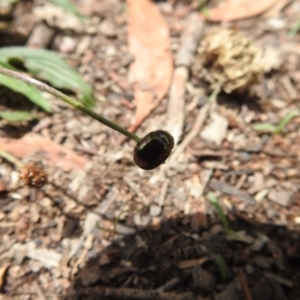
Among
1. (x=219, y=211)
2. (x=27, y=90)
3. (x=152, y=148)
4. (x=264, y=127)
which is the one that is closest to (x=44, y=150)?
(x=27, y=90)

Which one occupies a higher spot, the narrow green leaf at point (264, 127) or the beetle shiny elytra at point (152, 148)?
the narrow green leaf at point (264, 127)

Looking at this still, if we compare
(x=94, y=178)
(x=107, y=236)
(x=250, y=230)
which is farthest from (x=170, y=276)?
(x=94, y=178)

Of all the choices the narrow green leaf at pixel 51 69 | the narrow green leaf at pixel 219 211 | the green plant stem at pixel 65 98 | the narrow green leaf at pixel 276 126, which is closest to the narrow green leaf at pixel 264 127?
the narrow green leaf at pixel 276 126

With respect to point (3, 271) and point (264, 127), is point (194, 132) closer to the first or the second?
point (264, 127)

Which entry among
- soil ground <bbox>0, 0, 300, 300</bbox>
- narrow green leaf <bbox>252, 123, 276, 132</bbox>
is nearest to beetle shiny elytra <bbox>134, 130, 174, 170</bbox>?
soil ground <bbox>0, 0, 300, 300</bbox>

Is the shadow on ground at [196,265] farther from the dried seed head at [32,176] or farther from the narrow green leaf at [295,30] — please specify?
the narrow green leaf at [295,30]

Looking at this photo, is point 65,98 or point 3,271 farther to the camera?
point 3,271
